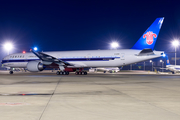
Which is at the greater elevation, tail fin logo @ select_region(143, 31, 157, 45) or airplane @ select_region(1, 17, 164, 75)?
tail fin logo @ select_region(143, 31, 157, 45)

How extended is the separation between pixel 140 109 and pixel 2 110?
162 inches

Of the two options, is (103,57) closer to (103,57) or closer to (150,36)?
(103,57)

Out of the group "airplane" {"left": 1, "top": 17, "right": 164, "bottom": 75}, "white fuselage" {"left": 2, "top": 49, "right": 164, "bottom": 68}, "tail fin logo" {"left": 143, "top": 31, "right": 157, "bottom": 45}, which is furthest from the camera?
"white fuselage" {"left": 2, "top": 49, "right": 164, "bottom": 68}

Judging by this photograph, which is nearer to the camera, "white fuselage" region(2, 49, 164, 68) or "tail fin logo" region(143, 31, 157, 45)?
"tail fin logo" region(143, 31, 157, 45)

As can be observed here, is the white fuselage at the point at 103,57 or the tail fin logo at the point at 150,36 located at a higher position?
the tail fin logo at the point at 150,36

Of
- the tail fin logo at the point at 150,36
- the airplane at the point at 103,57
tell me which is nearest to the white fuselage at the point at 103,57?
the airplane at the point at 103,57

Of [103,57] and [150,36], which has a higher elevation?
[150,36]

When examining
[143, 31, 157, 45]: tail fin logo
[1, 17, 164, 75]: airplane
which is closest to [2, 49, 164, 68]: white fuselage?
[1, 17, 164, 75]: airplane

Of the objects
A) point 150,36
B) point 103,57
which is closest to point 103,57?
point 103,57

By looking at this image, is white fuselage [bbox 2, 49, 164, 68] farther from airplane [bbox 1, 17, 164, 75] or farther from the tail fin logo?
the tail fin logo

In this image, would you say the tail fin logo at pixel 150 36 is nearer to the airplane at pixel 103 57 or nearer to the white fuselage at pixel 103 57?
the airplane at pixel 103 57

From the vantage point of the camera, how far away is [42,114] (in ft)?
18.0

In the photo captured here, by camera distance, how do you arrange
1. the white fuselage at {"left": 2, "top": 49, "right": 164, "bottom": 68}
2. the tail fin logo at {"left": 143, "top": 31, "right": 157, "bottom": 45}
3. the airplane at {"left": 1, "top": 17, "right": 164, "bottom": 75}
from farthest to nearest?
the white fuselage at {"left": 2, "top": 49, "right": 164, "bottom": 68}
the tail fin logo at {"left": 143, "top": 31, "right": 157, "bottom": 45}
the airplane at {"left": 1, "top": 17, "right": 164, "bottom": 75}

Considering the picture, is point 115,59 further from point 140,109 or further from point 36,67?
point 140,109
